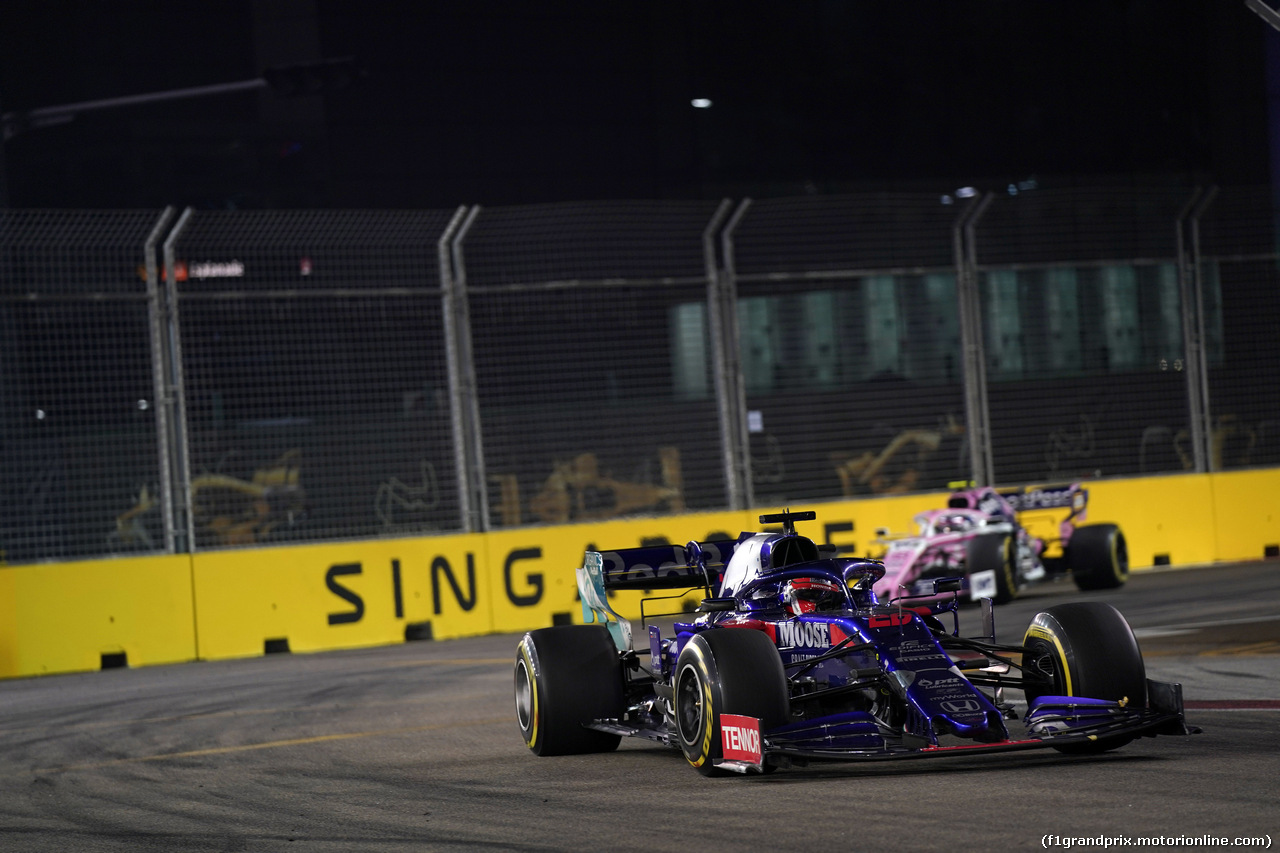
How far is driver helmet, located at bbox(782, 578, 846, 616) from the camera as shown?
7953 mm

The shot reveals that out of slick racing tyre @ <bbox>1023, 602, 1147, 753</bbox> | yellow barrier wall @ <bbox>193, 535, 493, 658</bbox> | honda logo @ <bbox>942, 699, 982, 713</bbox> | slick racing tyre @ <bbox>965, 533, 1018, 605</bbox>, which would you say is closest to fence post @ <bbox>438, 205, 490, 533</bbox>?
yellow barrier wall @ <bbox>193, 535, 493, 658</bbox>

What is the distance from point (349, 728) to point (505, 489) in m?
6.51

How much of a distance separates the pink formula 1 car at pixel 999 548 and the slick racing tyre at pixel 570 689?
639 centimetres

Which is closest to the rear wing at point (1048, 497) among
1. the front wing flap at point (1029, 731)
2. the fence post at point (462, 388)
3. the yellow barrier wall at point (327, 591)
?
the yellow barrier wall at point (327, 591)

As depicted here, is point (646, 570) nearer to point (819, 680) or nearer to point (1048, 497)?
point (819, 680)

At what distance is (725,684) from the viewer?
Result: 689 cm

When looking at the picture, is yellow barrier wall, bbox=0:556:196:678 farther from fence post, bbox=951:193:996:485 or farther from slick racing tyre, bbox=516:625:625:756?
fence post, bbox=951:193:996:485

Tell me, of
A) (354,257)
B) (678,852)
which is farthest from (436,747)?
(354,257)

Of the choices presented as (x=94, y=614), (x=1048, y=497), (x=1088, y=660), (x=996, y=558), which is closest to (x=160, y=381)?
(x=94, y=614)

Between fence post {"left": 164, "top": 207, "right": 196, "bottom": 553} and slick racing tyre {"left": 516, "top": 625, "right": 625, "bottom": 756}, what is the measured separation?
742 cm

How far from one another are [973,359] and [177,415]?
27.9 feet

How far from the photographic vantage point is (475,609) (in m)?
15.8

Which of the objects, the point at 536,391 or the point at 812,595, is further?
the point at 536,391

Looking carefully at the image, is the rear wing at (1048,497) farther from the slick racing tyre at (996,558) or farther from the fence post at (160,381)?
the fence post at (160,381)
